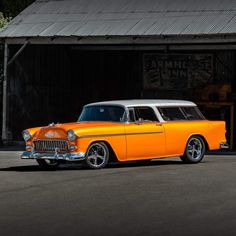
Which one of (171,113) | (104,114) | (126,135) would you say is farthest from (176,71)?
(126,135)

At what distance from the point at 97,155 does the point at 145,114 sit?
1.73 m

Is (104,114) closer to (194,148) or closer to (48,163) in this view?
(48,163)

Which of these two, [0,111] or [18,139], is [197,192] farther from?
[0,111]

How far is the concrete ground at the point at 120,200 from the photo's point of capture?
918 centimetres

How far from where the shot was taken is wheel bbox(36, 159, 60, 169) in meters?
17.8

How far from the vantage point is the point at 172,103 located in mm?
18594

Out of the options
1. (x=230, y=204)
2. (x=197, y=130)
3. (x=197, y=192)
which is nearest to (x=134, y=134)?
(x=197, y=130)

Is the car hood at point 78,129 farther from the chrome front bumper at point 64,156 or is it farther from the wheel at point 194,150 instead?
the wheel at point 194,150

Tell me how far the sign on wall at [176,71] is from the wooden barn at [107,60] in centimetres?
3

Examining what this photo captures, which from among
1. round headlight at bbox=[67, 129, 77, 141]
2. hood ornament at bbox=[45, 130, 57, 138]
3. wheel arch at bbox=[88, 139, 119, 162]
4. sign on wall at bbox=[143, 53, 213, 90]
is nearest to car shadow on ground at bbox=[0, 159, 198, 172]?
wheel arch at bbox=[88, 139, 119, 162]

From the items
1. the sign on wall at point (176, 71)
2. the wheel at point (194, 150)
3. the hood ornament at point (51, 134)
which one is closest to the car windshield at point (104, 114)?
the hood ornament at point (51, 134)

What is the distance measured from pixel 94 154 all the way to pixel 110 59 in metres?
12.2

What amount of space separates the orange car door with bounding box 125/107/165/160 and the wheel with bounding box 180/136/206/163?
0.74m

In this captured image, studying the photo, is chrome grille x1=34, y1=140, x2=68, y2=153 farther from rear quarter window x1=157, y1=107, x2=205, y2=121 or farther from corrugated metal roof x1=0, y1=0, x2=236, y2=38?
corrugated metal roof x1=0, y1=0, x2=236, y2=38
